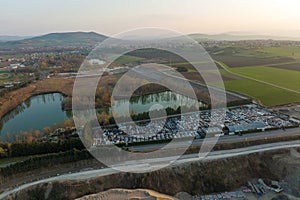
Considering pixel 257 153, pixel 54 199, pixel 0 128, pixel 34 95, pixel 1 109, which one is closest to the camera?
pixel 54 199

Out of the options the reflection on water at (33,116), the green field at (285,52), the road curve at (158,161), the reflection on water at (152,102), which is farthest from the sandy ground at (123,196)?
the green field at (285,52)

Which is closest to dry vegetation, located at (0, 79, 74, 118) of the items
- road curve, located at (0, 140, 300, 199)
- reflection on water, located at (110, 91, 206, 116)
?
reflection on water, located at (110, 91, 206, 116)

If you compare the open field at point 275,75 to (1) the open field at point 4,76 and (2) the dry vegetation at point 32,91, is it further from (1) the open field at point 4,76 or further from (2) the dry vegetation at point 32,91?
(1) the open field at point 4,76

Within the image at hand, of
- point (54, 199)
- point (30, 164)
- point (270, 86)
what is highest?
point (270, 86)

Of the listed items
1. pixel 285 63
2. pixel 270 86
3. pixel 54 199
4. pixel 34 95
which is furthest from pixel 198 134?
pixel 285 63

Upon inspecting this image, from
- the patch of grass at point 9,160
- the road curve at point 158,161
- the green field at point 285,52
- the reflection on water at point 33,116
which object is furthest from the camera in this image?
the green field at point 285,52

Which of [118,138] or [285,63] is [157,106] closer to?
[118,138]

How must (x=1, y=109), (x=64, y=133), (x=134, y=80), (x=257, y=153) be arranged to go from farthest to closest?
(x=134, y=80)
(x=1, y=109)
(x=64, y=133)
(x=257, y=153)
